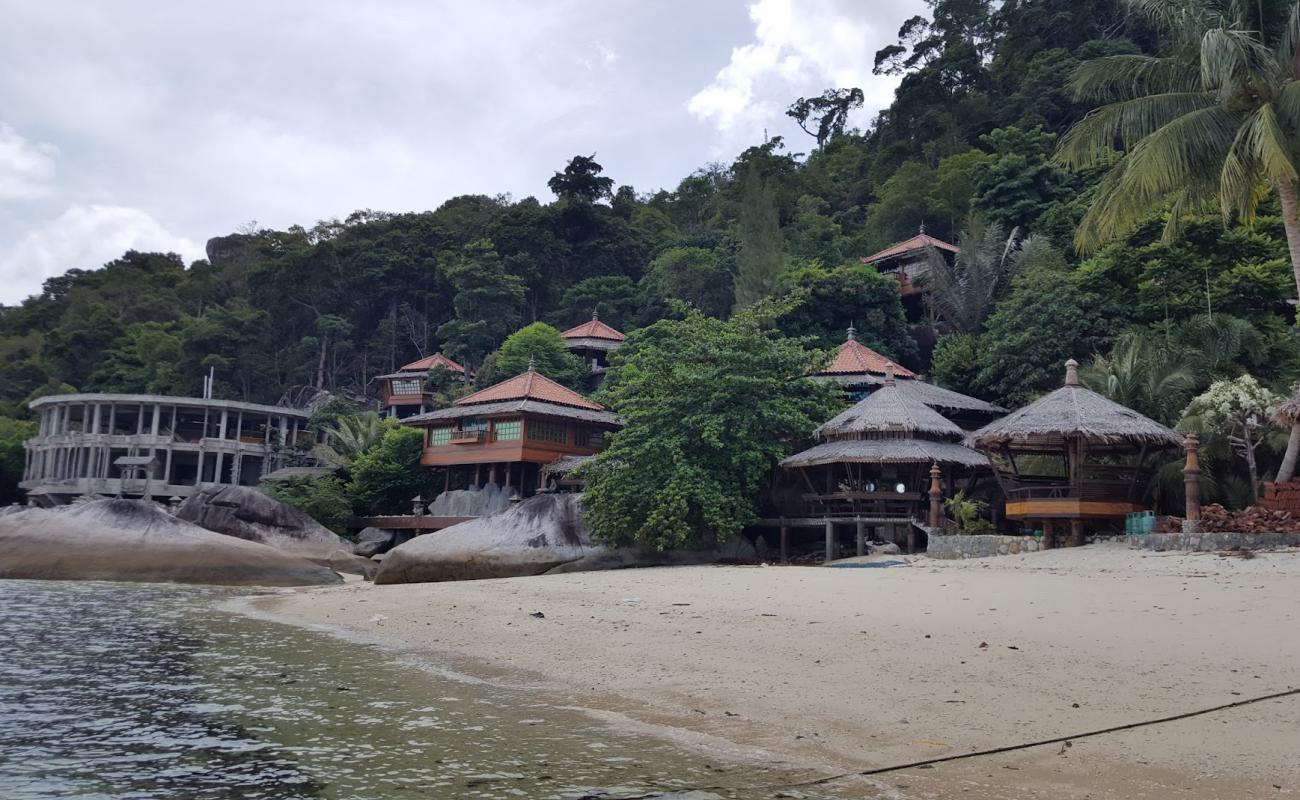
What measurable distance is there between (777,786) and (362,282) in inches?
2192

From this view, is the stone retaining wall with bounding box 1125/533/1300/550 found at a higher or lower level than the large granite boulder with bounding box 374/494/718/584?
higher

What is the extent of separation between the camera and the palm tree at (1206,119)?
16625 mm

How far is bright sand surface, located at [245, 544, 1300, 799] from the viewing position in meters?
5.78

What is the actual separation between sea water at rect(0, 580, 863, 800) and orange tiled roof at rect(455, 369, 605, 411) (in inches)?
932

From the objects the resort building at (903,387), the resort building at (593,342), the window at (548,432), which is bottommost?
the window at (548,432)

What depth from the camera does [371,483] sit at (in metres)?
36.0

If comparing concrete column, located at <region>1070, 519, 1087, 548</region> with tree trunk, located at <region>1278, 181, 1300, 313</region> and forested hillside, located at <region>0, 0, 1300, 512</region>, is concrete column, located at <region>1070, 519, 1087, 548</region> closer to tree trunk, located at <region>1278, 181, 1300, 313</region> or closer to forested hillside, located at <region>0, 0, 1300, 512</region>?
tree trunk, located at <region>1278, 181, 1300, 313</region>

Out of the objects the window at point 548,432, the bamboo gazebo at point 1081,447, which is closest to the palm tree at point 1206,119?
the bamboo gazebo at point 1081,447

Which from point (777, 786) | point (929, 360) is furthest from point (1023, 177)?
point (777, 786)

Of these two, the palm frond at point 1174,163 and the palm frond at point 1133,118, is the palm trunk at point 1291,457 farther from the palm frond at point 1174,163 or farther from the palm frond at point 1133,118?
the palm frond at point 1133,118

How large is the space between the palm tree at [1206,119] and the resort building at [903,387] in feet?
28.8

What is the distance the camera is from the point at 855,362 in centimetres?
3353

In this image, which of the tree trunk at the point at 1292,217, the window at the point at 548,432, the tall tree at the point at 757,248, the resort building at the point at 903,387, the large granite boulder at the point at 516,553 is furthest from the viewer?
the tall tree at the point at 757,248

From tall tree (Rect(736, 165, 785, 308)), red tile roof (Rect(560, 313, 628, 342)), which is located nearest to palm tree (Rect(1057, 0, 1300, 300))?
tall tree (Rect(736, 165, 785, 308))
